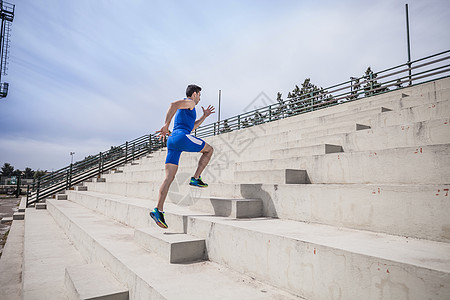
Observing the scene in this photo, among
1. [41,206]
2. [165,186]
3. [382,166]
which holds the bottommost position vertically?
[41,206]

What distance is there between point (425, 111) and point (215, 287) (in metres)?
4.38

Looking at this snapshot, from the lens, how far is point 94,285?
2.70m

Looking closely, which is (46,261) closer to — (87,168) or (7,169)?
(87,168)

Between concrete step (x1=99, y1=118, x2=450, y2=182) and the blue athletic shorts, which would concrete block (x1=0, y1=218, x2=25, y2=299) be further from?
concrete step (x1=99, y1=118, x2=450, y2=182)

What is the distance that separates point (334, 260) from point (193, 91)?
306cm

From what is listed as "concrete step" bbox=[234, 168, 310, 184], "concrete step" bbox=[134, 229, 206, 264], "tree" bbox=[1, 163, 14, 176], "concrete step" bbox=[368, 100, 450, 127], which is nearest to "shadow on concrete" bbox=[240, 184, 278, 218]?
"concrete step" bbox=[234, 168, 310, 184]

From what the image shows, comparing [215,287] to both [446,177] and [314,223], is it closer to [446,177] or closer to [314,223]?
[314,223]

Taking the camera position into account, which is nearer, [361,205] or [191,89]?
[361,205]

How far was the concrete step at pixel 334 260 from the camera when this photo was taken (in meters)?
1.51

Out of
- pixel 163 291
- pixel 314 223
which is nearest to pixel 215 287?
pixel 163 291

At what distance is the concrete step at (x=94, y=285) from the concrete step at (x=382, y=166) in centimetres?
251

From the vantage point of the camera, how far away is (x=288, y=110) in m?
12.6

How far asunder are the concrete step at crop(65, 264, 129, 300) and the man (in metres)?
0.88

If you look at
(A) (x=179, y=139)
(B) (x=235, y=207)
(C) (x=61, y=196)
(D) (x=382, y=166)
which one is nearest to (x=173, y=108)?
(A) (x=179, y=139)
